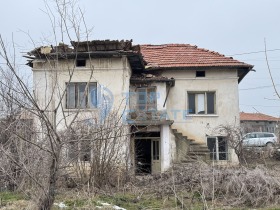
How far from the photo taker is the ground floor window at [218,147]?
72.7 feet

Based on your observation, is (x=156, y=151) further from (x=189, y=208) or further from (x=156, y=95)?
(x=189, y=208)

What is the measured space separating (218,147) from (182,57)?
19.4 ft

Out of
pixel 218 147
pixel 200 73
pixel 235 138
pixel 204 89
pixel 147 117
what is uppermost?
pixel 200 73

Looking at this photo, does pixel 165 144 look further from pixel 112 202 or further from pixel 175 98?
pixel 112 202

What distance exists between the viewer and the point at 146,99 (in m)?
21.1

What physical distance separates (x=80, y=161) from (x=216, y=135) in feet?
40.7

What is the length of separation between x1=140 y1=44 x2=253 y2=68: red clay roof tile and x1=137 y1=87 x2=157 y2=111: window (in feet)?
6.44

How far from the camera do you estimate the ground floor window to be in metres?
22.2

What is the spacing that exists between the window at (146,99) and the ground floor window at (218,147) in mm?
4065

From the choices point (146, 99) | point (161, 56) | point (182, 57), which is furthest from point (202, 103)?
point (161, 56)

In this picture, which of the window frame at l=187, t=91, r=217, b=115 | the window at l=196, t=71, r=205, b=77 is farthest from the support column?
the window at l=196, t=71, r=205, b=77

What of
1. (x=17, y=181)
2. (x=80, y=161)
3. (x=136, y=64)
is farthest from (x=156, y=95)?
(x=17, y=181)

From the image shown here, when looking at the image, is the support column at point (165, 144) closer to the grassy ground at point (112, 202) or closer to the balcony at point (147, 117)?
the balcony at point (147, 117)

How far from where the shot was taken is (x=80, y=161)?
1160 centimetres
